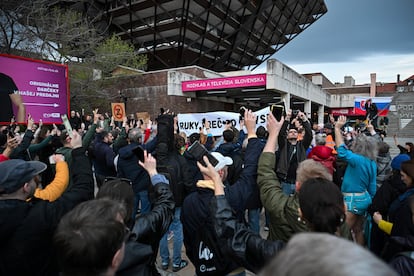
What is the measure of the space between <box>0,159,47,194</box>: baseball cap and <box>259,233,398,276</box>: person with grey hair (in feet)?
5.81

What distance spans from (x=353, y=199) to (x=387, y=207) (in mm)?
581

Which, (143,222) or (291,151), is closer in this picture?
(143,222)

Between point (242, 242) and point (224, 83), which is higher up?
point (224, 83)

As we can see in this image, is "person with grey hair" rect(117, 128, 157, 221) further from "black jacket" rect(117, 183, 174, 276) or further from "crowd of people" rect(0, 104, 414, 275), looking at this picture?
"black jacket" rect(117, 183, 174, 276)

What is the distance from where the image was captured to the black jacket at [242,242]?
1.55 meters

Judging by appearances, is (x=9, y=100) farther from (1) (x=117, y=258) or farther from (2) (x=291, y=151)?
(1) (x=117, y=258)

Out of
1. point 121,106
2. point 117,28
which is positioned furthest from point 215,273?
point 117,28

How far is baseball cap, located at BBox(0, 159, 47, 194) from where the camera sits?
1.78 metres

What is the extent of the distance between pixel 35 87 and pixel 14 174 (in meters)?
6.82

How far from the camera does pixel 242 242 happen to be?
1.66 metres

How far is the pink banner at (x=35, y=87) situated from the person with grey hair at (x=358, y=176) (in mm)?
7405

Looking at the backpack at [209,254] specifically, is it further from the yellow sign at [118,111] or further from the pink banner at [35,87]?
the yellow sign at [118,111]

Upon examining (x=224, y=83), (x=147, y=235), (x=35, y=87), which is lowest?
(x=147, y=235)

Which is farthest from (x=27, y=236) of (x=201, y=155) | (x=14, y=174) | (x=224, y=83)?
(x=224, y=83)
